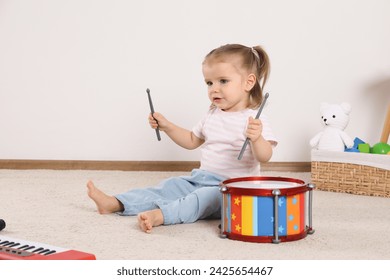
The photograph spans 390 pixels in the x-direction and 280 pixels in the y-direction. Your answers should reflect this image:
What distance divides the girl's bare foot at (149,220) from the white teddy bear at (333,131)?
77cm

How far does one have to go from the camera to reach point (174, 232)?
129 centimetres

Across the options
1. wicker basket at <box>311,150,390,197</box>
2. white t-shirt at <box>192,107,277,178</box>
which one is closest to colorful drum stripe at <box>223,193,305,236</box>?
white t-shirt at <box>192,107,277,178</box>

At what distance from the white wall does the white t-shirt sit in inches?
26.0

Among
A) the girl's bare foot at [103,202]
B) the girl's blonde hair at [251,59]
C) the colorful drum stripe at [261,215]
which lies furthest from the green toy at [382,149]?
the girl's bare foot at [103,202]

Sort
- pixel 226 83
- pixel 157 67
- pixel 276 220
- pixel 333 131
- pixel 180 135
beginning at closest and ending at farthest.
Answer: pixel 276 220, pixel 226 83, pixel 180 135, pixel 333 131, pixel 157 67

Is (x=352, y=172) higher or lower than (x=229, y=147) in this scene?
lower

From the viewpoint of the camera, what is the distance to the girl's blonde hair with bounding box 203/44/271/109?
152 centimetres

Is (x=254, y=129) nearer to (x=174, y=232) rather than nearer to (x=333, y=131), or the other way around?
(x=174, y=232)

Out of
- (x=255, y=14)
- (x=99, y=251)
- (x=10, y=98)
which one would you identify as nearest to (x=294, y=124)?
(x=255, y=14)

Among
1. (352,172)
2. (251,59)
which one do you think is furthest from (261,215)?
(352,172)

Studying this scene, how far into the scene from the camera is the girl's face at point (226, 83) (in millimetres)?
1508

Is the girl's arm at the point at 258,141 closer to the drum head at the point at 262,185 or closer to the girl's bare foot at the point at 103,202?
the drum head at the point at 262,185

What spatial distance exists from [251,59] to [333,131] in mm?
512

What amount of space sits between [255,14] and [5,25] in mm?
926
